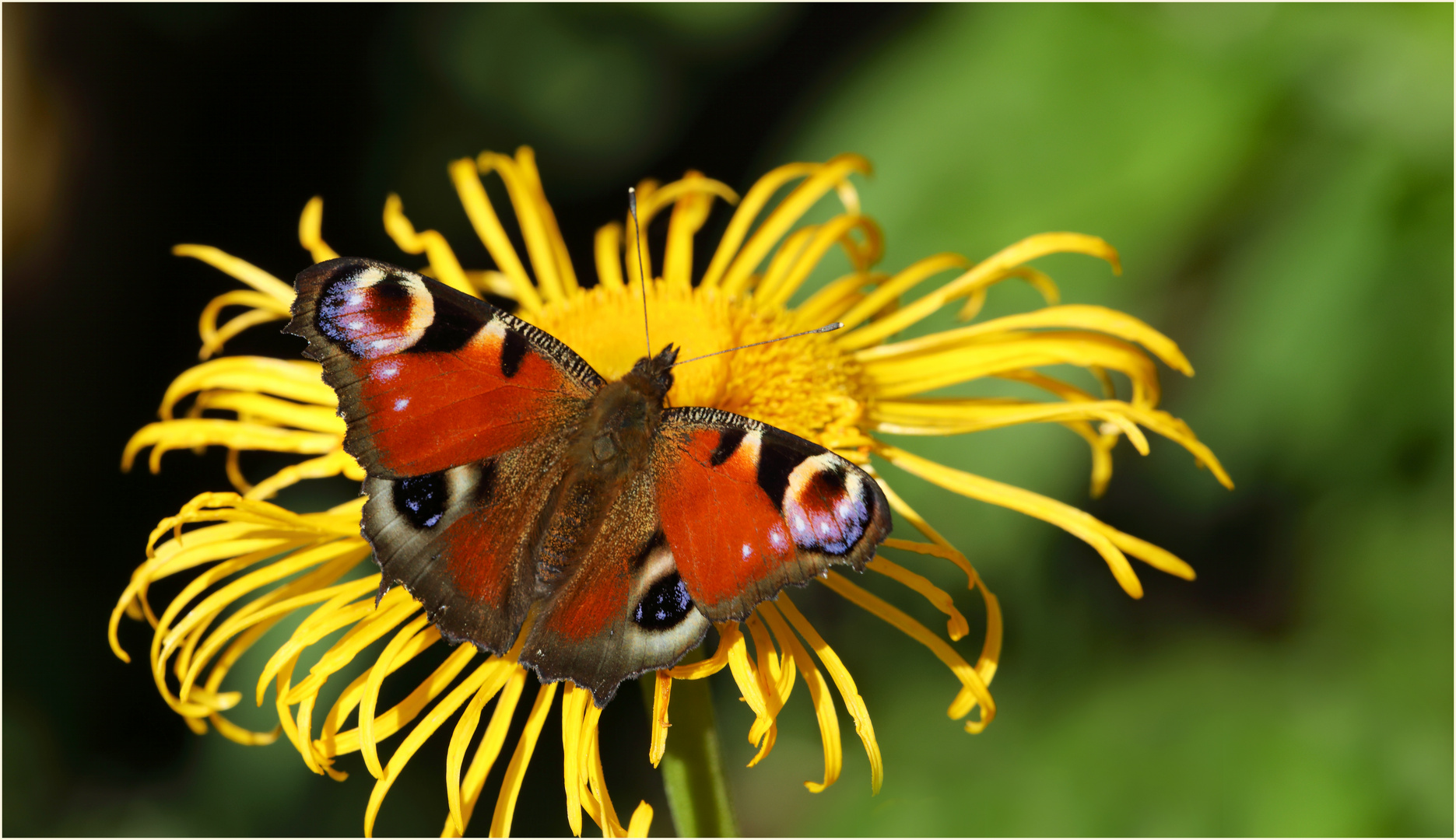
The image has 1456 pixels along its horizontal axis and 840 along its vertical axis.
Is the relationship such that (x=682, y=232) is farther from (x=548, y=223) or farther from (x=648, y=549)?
(x=648, y=549)

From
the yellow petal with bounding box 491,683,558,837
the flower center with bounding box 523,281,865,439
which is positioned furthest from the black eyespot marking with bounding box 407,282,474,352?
the yellow petal with bounding box 491,683,558,837

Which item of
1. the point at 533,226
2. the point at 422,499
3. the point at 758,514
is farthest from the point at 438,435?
the point at 533,226

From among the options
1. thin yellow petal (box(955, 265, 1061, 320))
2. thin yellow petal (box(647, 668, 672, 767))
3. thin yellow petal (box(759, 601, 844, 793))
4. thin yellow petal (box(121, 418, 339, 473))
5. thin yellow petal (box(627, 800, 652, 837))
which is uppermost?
thin yellow petal (box(955, 265, 1061, 320))

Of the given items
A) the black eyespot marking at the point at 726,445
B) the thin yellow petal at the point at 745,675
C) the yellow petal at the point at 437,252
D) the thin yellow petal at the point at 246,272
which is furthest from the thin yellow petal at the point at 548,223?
the thin yellow petal at the point at 745,675

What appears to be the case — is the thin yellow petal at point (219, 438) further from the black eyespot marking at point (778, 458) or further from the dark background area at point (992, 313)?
the black eyespot marking at point (778, 458)

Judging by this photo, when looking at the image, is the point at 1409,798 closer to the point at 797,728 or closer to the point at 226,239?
the point at 797,728

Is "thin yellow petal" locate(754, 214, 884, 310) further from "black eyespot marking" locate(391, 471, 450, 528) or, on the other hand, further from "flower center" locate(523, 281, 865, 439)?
"black eyespot marking" locate(391, 471, 450, 528)
